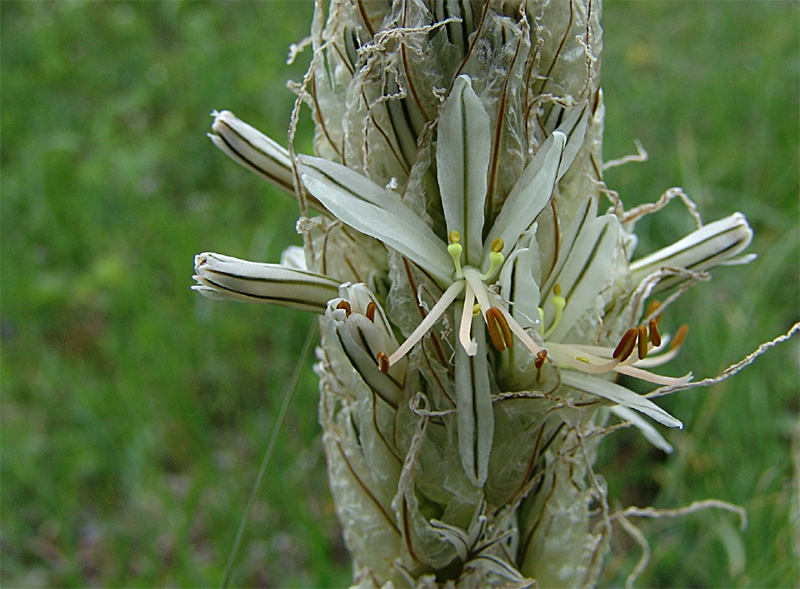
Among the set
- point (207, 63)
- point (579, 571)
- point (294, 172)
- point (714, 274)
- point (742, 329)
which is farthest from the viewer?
point (207, 63)

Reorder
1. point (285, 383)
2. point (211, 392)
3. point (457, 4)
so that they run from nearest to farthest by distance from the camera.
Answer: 1. point (457, 4)
2. point (285, 383)
3. point (211, 392)

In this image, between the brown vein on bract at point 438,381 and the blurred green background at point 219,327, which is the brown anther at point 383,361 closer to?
the brown vein on bract at point 438,381

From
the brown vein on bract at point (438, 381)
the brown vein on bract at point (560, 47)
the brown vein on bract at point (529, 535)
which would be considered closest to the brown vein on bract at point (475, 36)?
the brown vein on bract at point (560, 47)

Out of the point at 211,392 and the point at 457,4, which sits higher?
the point at 457,4

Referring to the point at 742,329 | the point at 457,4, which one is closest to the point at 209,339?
the point at 742,329

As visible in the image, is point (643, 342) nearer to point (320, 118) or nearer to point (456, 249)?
point (456, 249)

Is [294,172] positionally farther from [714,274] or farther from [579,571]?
[714,274]

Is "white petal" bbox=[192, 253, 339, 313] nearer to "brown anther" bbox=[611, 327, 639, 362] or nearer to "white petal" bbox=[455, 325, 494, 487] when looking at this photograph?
"white petal" bbox=[455, 325, 494, 487]
